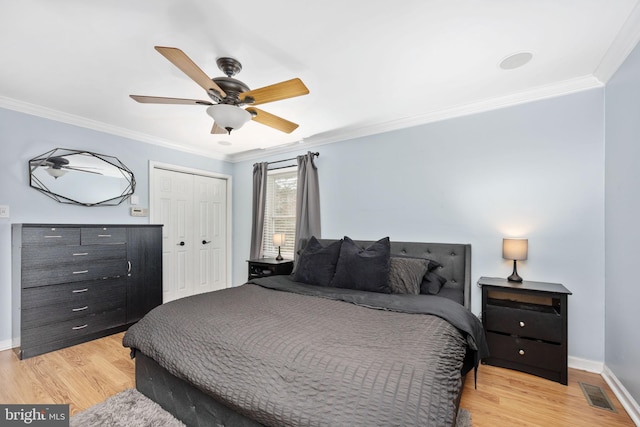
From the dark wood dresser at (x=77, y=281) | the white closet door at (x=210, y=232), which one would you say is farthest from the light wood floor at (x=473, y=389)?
the white closet door at (x=210, y=232)

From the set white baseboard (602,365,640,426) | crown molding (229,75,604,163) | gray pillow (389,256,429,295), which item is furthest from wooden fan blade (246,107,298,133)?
white baseboard (602,365,640,426)

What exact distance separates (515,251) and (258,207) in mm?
3361

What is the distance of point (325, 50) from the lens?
2037 mm

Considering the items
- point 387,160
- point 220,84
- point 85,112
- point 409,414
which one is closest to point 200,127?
point 85,112

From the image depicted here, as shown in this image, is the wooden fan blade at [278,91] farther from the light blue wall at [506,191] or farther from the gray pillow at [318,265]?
the light blue wall at [506,191]

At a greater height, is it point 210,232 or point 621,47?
point 621,47

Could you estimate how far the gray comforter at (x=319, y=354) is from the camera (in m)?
1.11

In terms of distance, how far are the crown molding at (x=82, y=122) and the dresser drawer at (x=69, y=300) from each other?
69.9 inches

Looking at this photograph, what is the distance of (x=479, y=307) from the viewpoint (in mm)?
2885

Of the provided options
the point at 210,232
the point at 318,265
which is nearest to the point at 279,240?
the point at 318,265

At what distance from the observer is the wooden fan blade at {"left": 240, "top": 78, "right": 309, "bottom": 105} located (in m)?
1.88

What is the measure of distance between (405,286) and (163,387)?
193 cm

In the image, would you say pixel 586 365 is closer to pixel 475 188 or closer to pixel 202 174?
pixel 475 188

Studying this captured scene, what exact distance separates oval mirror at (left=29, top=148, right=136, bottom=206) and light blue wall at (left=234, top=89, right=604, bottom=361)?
2.87 meters
